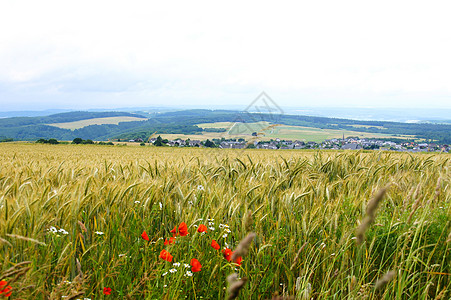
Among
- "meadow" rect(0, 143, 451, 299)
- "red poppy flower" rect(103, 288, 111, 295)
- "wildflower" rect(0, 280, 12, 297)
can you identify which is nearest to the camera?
"wildflower" rect(0, 280, 12, 297)

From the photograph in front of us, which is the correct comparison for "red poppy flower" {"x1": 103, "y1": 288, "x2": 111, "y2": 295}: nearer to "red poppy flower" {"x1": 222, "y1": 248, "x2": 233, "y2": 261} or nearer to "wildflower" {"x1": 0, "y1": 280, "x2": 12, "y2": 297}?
"wildflower" {"x1": 0, "y1": 280, "x2": 12, "y2": 297}

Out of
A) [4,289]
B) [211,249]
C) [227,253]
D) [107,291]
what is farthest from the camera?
[211,249]

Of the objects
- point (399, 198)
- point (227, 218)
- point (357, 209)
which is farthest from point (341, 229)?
point (399, 198)

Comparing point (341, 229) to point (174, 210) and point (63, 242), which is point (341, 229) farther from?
point (63, 242)

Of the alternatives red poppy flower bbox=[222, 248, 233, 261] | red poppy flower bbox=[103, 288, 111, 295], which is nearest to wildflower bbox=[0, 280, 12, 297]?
red poppy flower bbox=[103, 288, 111, 295]

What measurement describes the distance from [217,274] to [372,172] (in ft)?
7.90

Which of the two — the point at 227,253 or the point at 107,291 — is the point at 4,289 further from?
the point at 227,253

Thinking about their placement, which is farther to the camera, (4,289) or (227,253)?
(227,253)

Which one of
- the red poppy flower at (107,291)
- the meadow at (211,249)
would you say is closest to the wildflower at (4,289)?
the meadow at (211,249)

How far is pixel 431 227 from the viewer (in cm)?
173

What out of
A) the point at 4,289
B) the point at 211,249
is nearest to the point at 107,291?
the point at 4,289

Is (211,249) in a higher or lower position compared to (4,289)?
lower

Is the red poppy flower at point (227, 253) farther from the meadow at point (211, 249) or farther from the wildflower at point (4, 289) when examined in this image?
the wildflower at point (4, 289)

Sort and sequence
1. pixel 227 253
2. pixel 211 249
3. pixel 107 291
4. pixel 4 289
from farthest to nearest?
pixel 211 249 → pixel 227 253 → pixel 107 291 → pixel 4 289
